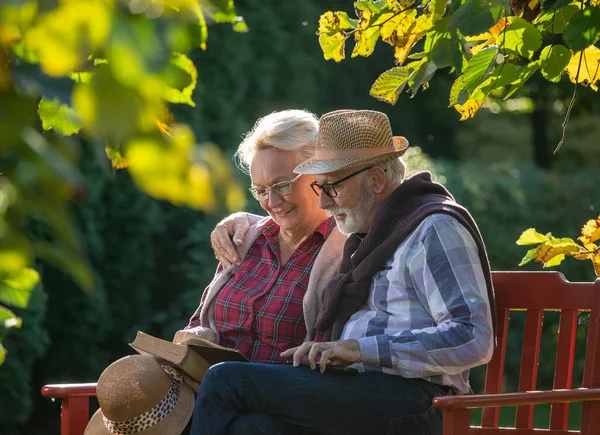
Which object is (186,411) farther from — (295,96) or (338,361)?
(295,96)

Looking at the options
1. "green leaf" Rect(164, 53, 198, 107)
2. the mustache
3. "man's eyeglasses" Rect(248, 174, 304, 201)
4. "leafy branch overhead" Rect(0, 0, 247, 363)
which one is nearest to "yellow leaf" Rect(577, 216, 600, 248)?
the mustache

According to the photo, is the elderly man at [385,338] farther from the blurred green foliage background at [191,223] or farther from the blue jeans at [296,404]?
the blurred green foliage background at [191,223]

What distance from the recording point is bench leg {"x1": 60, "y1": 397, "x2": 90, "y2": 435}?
324 centimetres

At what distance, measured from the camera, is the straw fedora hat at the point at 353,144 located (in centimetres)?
317

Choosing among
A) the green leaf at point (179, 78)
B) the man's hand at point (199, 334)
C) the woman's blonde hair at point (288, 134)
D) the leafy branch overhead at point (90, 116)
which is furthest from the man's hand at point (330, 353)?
the leafy branch overhead at point (90, 116)

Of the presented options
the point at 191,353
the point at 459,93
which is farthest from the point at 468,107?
the point at 191,353

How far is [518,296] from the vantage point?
319 cm

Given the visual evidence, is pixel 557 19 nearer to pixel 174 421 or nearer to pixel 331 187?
pixel 331 187

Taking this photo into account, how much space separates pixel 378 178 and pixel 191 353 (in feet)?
2.64

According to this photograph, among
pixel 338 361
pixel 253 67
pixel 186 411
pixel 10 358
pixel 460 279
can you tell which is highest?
pixel 253 67

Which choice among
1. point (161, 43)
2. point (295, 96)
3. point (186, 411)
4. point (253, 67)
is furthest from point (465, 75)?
point (295, 96)

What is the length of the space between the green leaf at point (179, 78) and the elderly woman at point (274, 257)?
186cm

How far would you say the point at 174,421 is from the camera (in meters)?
3.11

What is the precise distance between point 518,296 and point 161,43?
2577 millimetres
